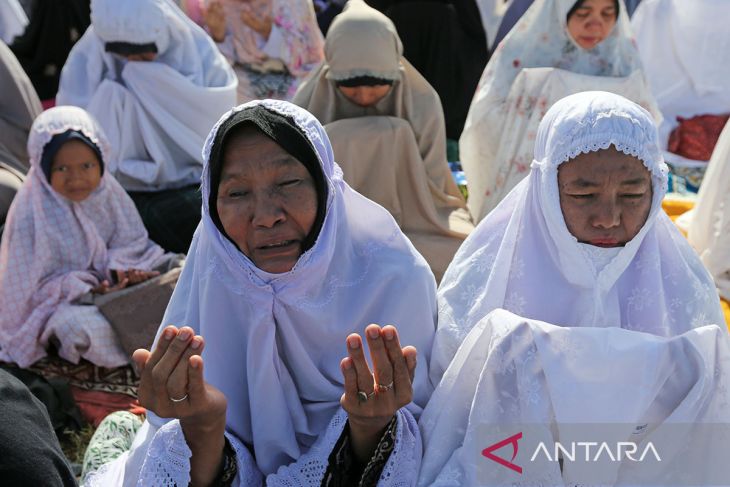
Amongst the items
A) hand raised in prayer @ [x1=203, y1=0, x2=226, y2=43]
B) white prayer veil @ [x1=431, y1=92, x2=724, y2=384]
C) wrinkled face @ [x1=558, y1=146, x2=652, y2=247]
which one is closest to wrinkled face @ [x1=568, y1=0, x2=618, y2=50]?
white prayer veil @ [x1=431, y1=92, x2=724, y2=384]

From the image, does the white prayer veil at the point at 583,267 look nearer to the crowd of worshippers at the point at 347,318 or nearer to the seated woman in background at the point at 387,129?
the crowd of worshippers at the point at 347,318

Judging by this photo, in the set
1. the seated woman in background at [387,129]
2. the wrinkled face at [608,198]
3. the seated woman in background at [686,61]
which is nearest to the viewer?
the wrinkled face at [608,198]

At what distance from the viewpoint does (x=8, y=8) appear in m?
7.42

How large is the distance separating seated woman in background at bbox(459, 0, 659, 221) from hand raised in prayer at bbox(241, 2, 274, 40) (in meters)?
2.11

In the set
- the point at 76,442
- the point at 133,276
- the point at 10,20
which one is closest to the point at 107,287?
the point at 133,276

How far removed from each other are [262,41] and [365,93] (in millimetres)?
2370

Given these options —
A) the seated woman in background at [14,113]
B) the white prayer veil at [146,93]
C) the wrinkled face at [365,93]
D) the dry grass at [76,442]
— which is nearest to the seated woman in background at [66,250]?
the dry grass at [76,442]

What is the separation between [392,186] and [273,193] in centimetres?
223

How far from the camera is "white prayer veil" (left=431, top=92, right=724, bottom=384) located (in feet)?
7.61

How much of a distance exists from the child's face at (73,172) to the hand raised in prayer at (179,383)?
2.07 m

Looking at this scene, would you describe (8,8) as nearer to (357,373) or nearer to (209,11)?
(209,11)

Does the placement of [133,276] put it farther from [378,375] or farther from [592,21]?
[592,21]

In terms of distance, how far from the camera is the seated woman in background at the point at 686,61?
22.0ft

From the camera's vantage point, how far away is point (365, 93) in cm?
442
